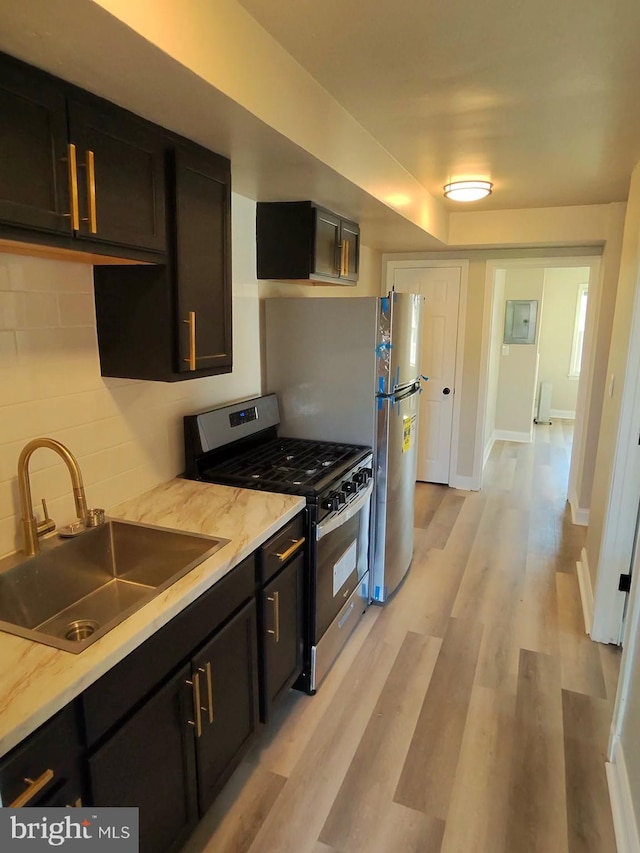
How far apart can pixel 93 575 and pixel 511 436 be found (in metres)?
6.15

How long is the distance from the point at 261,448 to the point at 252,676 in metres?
1.17

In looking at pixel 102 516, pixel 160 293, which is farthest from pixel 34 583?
pixel 160 293

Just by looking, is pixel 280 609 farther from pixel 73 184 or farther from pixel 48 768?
pixel 73 184

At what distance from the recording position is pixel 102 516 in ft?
5.85

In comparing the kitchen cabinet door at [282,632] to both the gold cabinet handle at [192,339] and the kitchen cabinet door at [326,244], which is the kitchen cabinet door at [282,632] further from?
the kitchen cabinet door at [326,244]

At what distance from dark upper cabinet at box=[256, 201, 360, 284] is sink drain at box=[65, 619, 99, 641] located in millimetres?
1823

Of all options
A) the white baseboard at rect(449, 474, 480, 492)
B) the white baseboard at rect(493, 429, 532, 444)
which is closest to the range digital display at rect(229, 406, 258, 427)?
the white baseboard at rect(449, 474, 480, 492)

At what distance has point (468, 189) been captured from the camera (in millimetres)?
3158

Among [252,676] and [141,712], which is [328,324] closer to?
[252,676]

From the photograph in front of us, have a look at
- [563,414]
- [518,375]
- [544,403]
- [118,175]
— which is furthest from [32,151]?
[563,414]

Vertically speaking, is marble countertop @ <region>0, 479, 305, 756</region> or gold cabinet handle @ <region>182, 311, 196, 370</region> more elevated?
gold cabinet handle @ <region>182, 311, 196, 370</region>

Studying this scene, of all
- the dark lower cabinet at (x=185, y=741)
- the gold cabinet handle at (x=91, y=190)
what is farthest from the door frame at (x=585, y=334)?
the gold cabinet handle at (x=91, y=190)

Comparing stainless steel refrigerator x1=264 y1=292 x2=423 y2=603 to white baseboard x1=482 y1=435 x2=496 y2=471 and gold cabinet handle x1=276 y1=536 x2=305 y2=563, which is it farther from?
white baseboard x1=482 y1=435 x2=496 y2=471

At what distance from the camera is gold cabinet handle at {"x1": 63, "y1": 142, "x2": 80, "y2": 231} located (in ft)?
4.36
